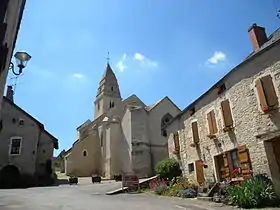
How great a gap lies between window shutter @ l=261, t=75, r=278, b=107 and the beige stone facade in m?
24.7

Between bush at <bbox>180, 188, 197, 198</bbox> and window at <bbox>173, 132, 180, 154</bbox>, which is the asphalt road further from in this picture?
window at <bbox>173, 132, 180, 154</bbox>

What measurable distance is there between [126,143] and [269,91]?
22.5 m

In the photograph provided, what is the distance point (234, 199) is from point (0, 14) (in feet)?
33.4

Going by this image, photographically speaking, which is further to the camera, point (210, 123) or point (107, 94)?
point (107, 94)

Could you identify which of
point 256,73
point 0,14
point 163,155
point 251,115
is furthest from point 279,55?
point 163,155

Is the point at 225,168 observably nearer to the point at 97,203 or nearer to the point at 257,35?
the point at 97,203

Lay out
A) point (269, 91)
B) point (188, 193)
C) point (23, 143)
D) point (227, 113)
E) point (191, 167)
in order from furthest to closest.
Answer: point (23, 143) < point (191, 167) < point (188, 193) < point (227, 113) < point (269, 91)

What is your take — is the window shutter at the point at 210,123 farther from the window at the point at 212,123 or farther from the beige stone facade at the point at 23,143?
the beige stone facade at the point at 23,143

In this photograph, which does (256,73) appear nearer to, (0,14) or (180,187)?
(180,187)

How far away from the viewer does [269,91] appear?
37.4 ft

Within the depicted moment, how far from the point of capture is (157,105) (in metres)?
32.4

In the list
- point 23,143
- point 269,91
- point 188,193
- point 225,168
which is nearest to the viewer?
point 269,91

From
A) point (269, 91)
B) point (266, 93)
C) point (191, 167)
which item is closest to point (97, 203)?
point (191, 167)

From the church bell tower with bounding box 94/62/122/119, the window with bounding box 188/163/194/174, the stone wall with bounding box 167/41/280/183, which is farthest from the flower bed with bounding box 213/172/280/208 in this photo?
the church bell tower with bounding box 94/62/122/119
